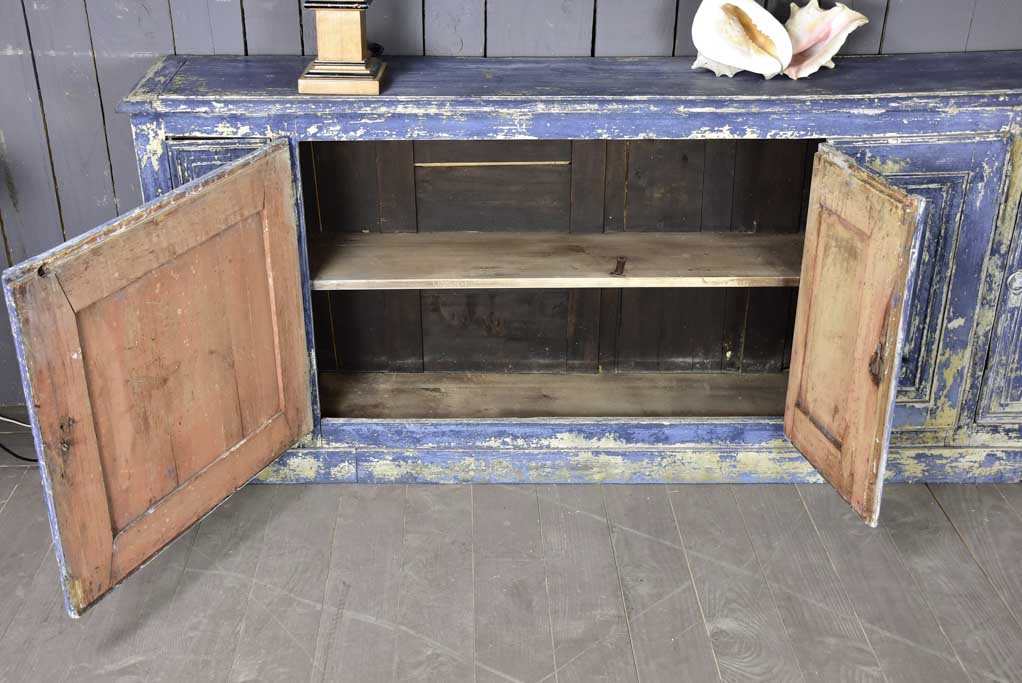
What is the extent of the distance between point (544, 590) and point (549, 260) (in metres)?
0.80

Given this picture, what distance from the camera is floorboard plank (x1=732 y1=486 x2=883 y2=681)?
2053 mm

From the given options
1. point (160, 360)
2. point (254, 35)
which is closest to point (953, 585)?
point (160, 360)

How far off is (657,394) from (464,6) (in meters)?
1.13

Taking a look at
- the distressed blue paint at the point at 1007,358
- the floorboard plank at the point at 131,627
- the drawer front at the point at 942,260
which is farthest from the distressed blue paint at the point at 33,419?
the distressed blue paint at the point at 1007,358

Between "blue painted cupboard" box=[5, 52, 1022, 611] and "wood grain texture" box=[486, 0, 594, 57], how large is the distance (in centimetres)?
7

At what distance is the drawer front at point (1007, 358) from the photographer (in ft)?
7.90

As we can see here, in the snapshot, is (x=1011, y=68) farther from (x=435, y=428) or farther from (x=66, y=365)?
(x=66, y=365)

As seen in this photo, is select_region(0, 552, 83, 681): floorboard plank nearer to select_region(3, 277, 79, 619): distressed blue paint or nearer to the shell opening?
select_region(3, 277, 79, 619): distressed blue paint

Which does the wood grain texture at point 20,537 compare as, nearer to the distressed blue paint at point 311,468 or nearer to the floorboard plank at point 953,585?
the distressed blue paint at point 311,468

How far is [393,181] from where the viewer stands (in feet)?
8.84

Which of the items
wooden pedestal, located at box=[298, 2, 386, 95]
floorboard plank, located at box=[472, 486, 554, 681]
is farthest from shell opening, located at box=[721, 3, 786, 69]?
floorboard plank, located at box=[472, 486, 554, 681]

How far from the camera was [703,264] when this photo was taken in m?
2.51

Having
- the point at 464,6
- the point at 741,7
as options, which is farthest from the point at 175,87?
the point at 741,7

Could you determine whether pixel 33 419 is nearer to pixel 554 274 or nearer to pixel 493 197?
pixel 554 274
